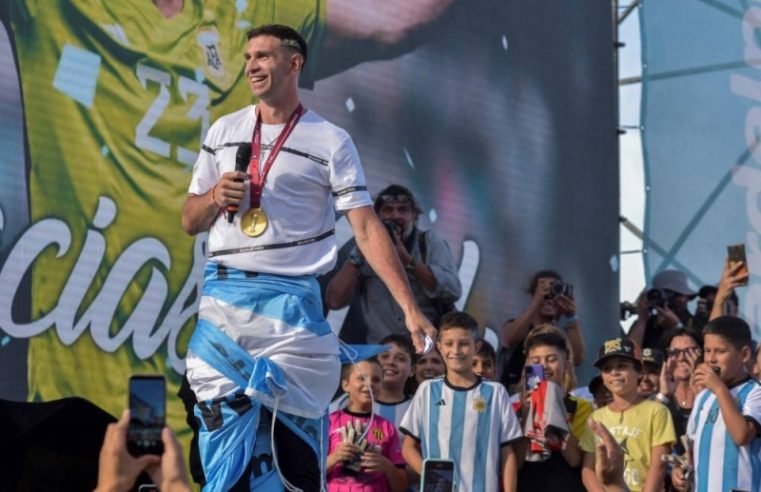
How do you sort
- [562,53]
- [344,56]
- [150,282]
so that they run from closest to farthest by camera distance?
[150,282]
[344,56]
[562,53]

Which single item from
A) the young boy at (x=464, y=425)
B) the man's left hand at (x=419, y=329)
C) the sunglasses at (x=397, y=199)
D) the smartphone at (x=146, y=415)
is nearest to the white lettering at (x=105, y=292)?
the sunglasses at (x=397, y=199)

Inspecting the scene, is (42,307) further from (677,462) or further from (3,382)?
(677,462)

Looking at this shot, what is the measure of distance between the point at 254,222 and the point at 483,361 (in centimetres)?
317

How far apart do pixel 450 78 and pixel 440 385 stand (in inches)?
110

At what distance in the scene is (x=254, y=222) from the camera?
15.9 feet

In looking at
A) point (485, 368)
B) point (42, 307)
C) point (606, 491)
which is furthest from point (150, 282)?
point (606, 491)

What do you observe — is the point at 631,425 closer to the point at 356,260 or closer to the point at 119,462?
the point at 356,260

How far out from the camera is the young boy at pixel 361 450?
680 centimetres

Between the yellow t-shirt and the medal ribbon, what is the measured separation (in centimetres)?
286

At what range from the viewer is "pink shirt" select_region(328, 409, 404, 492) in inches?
269

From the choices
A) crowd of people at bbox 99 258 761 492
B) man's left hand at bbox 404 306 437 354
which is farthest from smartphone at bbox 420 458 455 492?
man's left hand at bbox 404 306 437 354

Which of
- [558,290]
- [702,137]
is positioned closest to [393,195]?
[558,290]

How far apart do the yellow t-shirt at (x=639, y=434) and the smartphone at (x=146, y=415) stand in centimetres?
482

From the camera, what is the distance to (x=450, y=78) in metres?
9.36
